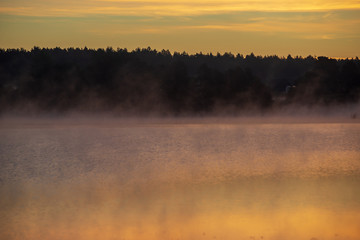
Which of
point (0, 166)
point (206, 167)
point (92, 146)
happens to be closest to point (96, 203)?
point (206, 167)

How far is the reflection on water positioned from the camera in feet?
47.4

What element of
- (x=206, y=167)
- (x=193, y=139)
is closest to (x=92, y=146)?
(x=193, y=139)

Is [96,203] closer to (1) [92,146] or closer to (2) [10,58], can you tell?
(1) [92,146]

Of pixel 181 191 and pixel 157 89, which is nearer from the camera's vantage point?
pixel 181 191

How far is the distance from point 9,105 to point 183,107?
72.2ft

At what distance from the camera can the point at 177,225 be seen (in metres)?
14.7

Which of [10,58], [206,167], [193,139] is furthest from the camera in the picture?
[10,58]

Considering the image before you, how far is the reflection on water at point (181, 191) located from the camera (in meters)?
14.4

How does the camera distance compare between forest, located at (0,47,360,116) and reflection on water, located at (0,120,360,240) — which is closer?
reflection on water, located at (0,120,360,240)

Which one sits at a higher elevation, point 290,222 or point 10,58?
point 10,58

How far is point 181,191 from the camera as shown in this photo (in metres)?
19.5

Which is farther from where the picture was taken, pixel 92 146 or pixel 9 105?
pixel 9 105

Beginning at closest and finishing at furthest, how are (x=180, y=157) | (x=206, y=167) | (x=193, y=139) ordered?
(x=206, y=167) < (x=180, y=157) < (x=193, y=139)

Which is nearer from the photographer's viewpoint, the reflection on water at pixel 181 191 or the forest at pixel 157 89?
the reflection on water at pixel 181 191
